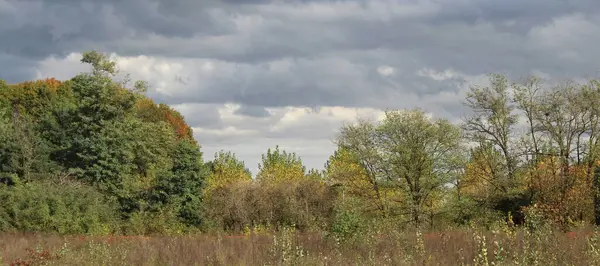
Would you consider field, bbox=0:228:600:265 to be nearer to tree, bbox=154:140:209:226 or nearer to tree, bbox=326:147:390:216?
tree, bbox=154:140:209:226

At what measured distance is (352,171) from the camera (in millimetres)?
40125

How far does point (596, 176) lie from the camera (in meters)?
33.4

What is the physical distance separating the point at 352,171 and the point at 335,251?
2597 centimetres

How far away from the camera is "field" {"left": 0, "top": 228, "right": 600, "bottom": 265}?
40.6 feet

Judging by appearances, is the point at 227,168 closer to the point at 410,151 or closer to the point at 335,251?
the point at 410,151

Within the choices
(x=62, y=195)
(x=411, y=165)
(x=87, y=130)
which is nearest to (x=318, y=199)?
(x=411, y=165)

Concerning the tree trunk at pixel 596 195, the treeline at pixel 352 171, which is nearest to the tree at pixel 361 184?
the treeline at pixel 352 171

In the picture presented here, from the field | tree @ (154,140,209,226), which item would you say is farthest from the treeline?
the field

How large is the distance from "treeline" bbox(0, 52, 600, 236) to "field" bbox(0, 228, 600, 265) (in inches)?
634

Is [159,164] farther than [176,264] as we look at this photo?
Yes

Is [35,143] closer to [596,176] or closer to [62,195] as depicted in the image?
[62,195]

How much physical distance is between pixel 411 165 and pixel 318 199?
7.02 m

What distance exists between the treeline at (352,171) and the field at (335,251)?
16.1 metres

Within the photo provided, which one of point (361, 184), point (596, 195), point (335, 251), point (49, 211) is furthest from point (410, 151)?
point (335, 251)
